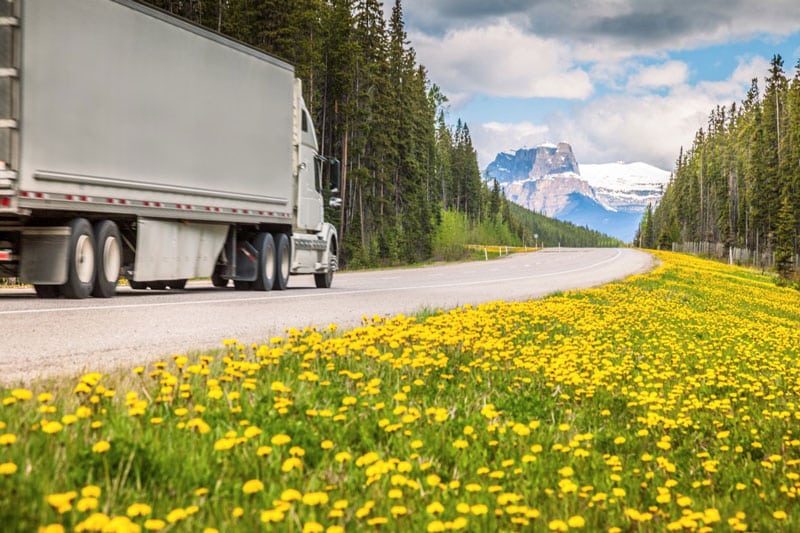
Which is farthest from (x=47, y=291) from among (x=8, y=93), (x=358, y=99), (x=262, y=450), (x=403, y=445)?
(x=358, y=99)

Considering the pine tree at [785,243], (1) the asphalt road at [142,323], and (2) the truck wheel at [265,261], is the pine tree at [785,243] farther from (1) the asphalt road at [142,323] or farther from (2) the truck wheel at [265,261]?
(1) the asphalt road at [142,323]

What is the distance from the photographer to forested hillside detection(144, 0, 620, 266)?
38.0 meters

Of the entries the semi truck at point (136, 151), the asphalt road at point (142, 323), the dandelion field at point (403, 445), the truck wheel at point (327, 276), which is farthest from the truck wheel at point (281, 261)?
the dandelion field at point (403, 445)

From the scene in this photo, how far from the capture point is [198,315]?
10438mm

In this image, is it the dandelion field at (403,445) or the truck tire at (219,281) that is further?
the truck tire at (219,281)

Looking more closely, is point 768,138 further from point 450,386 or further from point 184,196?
point 450,386

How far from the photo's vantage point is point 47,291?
12.7 m

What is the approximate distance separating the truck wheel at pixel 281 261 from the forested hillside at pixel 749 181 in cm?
5427

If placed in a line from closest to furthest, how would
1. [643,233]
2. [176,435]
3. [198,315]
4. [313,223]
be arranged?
[176,435] → [198,315] → [313,223] → [643,233]

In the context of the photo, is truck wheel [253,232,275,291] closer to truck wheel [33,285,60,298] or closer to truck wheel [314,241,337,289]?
truck wheel [314,241,337,289]

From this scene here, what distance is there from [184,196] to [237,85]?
9.79 ft

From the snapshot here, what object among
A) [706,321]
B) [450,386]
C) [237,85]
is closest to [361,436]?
[450,386]

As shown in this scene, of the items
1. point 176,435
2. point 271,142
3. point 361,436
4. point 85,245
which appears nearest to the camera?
point 176,435

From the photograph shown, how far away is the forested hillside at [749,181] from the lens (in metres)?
73.8
